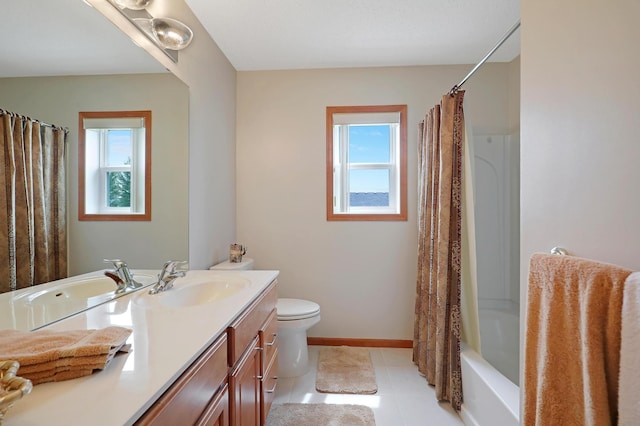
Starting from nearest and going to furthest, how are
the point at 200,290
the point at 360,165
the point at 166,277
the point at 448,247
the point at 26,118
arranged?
the point at 26,118 < the point at 166,277 < the point at 200,290 < the point at 448,247 < the point at 360,165

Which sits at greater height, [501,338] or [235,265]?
[235,265]

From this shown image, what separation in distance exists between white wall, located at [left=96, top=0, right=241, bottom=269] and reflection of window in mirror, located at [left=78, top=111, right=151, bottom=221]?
0.40 m

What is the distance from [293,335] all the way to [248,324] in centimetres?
96

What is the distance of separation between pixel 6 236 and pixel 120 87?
75 centimetres

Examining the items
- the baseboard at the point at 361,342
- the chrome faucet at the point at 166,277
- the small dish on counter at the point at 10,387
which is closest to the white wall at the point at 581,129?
the small dish on counter at the point at 10,387

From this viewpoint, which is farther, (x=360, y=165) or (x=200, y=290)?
(x=360, y=165)

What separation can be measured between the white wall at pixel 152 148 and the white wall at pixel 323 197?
3.01 ft

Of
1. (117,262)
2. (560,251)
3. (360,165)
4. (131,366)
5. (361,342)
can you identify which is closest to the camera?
(131,366)

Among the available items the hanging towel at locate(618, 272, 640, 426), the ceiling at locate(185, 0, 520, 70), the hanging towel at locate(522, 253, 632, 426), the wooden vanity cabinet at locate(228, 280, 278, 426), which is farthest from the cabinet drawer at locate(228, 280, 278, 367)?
the ceiling at locate(185, 0, 520, 70)

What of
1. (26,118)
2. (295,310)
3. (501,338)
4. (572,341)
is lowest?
(501,338)

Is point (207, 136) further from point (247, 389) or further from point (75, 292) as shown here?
point (247, 389)

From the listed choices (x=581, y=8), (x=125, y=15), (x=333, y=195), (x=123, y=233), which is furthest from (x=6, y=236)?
(x=333, y=195)

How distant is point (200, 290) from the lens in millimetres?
1537

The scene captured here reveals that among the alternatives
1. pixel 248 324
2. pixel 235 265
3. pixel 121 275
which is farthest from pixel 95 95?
pixel 235 265
